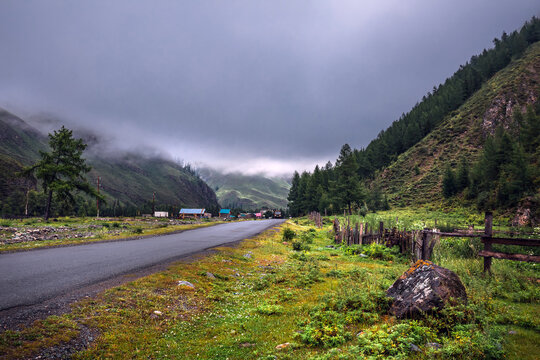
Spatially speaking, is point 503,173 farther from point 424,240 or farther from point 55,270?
point 55,270

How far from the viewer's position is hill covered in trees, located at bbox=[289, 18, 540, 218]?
186 feet

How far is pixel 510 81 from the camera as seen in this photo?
98125 mm

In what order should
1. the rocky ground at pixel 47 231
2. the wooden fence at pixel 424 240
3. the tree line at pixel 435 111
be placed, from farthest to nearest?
the tree line at pixel 435 111
the rocky ground at pixel 47 231
the wooden fence at pixel 424 240

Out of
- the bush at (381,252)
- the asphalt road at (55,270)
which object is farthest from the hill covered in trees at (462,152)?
the asphalt road at (55,270)

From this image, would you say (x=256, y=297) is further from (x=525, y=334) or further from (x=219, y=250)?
(x=219, y=250)

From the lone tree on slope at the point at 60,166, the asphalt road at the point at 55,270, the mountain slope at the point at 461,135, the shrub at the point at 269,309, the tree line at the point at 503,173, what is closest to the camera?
the asphalt road at the point at 55,270

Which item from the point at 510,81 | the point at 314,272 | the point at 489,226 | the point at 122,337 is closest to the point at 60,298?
the point at 122,337

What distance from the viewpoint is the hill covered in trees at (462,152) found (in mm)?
56688

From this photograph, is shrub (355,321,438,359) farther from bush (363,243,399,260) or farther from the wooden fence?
bush (363,243,399,260)

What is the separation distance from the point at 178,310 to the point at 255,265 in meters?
7.48

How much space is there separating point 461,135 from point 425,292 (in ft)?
367

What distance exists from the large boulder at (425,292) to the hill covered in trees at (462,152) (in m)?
52.4

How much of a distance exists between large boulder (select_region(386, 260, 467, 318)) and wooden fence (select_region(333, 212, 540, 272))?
4359 mm

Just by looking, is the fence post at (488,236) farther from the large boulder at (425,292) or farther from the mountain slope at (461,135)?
the mountain slope at (461,135)
